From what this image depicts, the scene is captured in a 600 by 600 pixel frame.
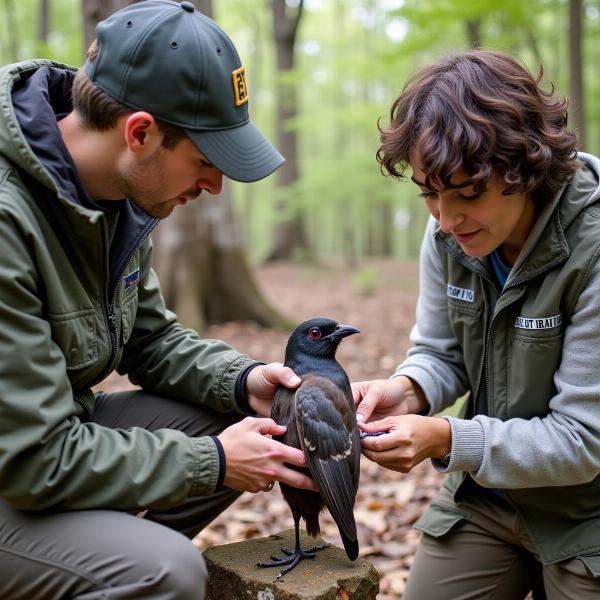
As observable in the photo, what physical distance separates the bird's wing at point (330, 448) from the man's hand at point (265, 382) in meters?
0.14

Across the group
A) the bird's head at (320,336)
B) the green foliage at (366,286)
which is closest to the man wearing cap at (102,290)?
the bird's head at (320,336)

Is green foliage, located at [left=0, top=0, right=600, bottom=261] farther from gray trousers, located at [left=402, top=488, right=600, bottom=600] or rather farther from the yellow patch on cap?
gray trousers, located at [left=402, top=488, right=600, bottom=600]

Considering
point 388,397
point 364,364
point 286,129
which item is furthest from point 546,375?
point 286,129

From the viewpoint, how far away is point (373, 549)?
4.05 meters

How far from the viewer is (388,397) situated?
10.5 ft

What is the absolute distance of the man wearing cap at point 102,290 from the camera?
7.11 feet

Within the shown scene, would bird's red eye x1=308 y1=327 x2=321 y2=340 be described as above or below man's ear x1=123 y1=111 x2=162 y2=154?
below

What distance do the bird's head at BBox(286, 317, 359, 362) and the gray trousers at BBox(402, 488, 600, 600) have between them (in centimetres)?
102

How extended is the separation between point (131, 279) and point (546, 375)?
1826 mm

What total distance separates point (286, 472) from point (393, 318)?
8161mm

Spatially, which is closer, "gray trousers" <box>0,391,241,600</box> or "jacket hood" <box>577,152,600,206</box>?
"gray trousers" <box>0,391,241,600</box>

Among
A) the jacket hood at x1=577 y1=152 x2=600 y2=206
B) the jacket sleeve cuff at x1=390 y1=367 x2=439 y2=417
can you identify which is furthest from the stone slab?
the jacket hood at x1=577 y1=152 x2=600 y2=206

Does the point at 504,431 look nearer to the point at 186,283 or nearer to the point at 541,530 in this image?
the point at 541,530

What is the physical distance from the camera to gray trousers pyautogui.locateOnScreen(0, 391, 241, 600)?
7.08 ft
